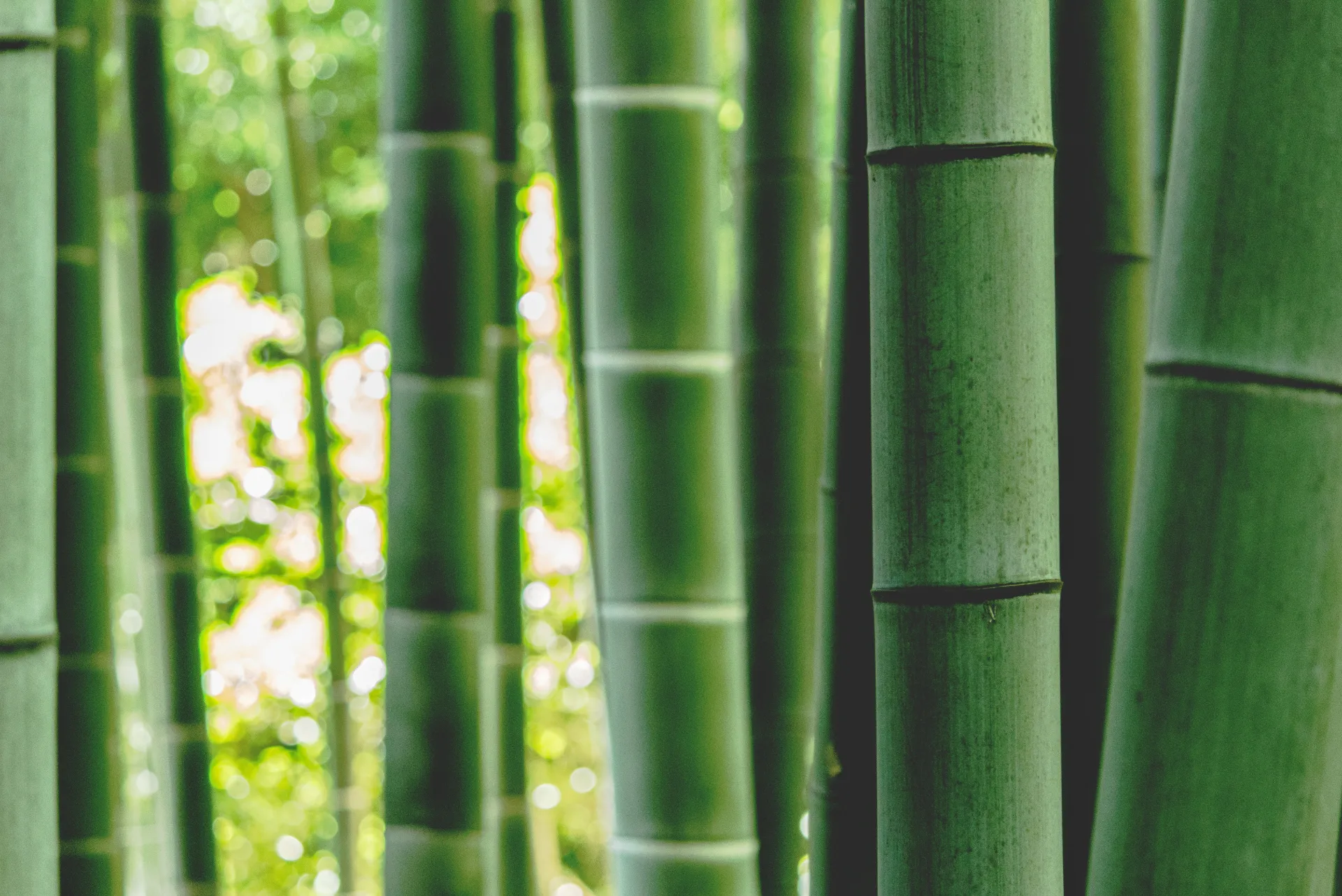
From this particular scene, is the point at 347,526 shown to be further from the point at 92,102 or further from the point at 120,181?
the point at 92,102

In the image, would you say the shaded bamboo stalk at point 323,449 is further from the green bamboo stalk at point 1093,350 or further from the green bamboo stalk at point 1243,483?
the green bamboo stalk at point 1243,483

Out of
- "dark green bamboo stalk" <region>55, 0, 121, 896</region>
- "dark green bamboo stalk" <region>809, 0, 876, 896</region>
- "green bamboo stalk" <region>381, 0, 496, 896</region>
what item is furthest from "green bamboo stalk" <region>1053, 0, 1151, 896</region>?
"dark green bamboo stalk" <region>55, 0, 121, 896</region>

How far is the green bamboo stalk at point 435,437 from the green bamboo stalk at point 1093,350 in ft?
2.13

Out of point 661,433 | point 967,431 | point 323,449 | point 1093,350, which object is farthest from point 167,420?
point 967,431

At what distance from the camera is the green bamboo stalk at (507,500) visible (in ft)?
8.00

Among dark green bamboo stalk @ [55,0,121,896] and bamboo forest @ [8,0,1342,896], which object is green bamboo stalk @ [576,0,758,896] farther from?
dark green bamboo stalk @ [55,0,121,896]

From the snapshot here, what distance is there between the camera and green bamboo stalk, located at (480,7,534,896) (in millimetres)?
2439

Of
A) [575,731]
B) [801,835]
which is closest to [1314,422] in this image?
[801,835]

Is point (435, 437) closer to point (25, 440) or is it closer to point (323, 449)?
point (25, 440)

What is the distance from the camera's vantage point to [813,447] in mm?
2006

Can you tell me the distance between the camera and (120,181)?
12.9 ft

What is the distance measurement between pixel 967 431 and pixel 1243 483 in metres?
0.16

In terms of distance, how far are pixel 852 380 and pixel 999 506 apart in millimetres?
264

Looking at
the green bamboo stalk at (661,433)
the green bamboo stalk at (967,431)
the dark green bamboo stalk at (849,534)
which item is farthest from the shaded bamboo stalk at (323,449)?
the green bamboo stalk at (967,431)
